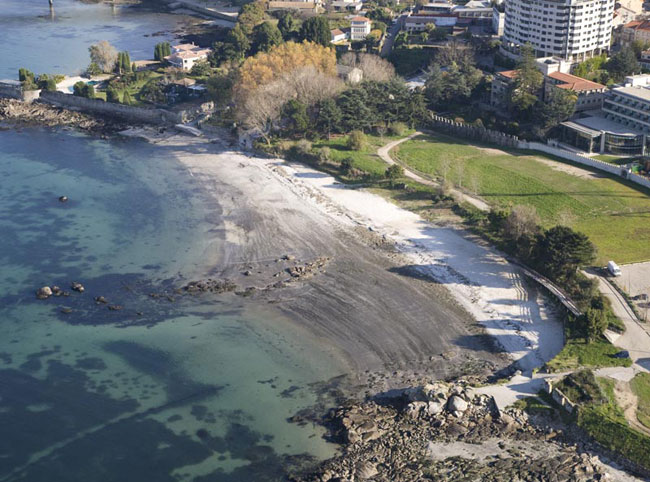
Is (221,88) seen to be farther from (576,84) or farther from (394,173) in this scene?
(576,84)

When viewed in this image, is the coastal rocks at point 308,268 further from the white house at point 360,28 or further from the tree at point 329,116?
the white house at point 360,28

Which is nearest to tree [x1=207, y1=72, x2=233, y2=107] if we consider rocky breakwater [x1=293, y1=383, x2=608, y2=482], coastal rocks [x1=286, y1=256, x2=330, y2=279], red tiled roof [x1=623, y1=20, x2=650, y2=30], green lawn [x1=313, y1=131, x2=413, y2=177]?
green lawn [x1=313, y1=131, x2=413, y2=177]

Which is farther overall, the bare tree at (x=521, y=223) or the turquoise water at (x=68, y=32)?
the turquoise water at (x=68, y=32)

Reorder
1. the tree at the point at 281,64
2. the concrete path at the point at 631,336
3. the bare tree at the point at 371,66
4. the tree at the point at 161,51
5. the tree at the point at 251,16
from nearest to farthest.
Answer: the concrete path at the point at 631,336 < the tree at the point at 281,64 < the bare tree at the point at 371,66 < the tree at the point at 161,51 < the tree at the point at 251,16

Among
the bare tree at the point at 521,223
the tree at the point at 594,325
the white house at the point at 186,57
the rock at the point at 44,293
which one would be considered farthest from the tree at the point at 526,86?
the rock at the point at 44,293

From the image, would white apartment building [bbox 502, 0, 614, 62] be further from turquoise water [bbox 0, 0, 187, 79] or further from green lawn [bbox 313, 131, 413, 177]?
turquoise water [bbox 0, 0, 187, 79]

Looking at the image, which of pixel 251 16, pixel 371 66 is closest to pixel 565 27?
pixel 371 66
